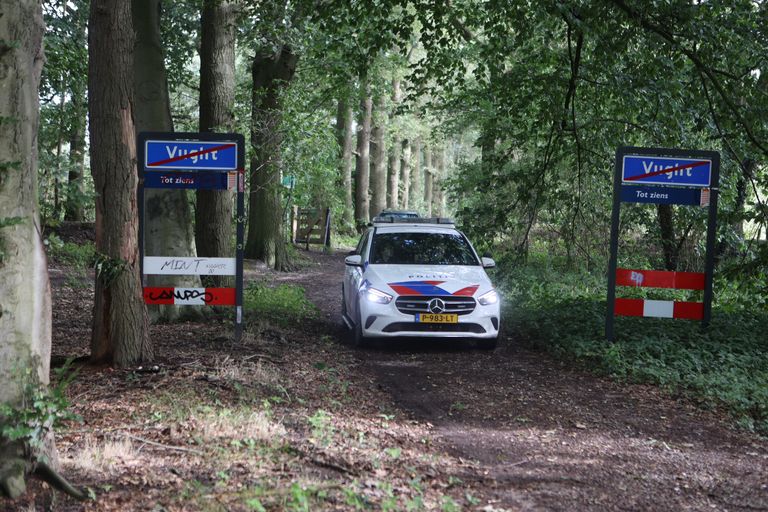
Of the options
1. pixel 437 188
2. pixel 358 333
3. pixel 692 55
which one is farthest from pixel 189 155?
pixel 437 188

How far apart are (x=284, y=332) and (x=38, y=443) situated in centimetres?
694

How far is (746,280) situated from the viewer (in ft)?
35.6

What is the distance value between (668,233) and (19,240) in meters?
13.5

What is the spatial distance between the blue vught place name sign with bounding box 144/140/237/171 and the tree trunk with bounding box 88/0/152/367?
2.10 metres

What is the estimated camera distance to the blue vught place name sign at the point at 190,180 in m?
9.33

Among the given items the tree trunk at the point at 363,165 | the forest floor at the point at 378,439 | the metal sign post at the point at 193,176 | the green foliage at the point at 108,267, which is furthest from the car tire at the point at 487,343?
the tree trunk at the point at 363,165

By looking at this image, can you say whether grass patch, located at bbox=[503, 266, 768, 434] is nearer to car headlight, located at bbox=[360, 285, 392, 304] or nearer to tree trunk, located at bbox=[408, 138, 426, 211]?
car headlight, located at bbox=[360, 285, 392, 304]

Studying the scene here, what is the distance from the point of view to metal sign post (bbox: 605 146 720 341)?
10.2 meters

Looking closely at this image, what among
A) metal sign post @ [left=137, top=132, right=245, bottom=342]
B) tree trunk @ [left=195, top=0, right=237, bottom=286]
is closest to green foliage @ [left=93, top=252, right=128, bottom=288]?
metal sign post @ [left=137, top=132, right=245, bottom=342]

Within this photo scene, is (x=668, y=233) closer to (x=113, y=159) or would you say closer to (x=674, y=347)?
(x=674, y=347)

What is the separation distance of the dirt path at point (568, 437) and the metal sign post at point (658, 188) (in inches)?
57.8

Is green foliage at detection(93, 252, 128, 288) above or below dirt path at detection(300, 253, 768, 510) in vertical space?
above

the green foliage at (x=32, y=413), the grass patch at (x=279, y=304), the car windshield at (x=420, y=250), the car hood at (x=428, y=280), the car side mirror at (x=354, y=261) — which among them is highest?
the car windshield at (x=420, y=250)

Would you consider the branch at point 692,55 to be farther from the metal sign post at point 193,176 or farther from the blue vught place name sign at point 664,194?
the metal sign post at point 193,176
